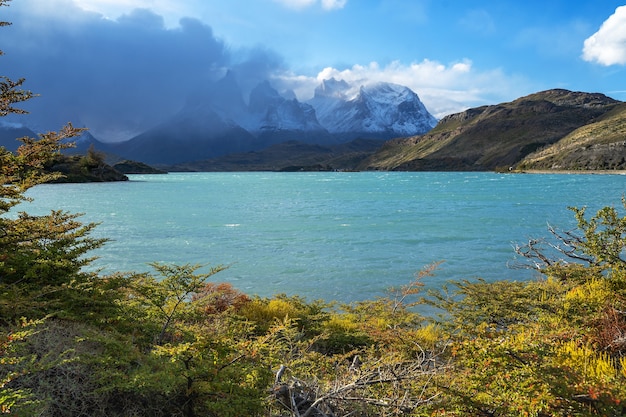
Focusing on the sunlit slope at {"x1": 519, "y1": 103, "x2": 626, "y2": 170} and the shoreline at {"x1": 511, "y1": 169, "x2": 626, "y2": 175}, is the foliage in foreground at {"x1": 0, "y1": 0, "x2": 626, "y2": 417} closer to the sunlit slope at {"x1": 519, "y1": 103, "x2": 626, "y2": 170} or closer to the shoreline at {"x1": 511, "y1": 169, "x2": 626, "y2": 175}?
the shoreline at {"x1": 511, "y1": 169, "x2": 626, "y2": 175}

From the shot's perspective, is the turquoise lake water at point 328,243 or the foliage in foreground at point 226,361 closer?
the foliage in foreground at point 226,361

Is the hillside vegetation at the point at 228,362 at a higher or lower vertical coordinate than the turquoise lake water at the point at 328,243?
A: higher

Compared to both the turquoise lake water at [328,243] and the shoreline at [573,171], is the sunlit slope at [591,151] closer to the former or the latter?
the shoreline at [573,171]

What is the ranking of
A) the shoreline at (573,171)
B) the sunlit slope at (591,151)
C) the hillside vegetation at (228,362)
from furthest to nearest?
the sunlit slope at (591,151)
the shoreline at (573,171)
the hillside vegetation at (228,362)

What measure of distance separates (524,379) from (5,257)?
9.04m

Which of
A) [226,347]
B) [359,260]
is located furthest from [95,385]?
[359,260]

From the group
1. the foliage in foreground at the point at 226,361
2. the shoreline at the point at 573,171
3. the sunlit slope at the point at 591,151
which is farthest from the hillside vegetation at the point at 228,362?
the sunlit slope at the point at 591,151

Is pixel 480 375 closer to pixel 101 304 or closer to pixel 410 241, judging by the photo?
pixel 101 304

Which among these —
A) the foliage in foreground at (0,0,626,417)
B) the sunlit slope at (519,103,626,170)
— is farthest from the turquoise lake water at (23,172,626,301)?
the sunlit slope at (519,103,626,170)

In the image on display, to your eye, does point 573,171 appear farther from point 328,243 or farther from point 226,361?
point 226,361

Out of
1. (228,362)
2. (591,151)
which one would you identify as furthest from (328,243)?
(591,151)

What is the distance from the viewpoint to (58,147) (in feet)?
30.8

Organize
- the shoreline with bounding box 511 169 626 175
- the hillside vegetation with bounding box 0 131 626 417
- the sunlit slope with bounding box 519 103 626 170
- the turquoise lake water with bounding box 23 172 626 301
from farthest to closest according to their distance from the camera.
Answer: the sunlit slope with bounding box 519 103 626 170 → the shoreline with bounding box 511 169 626 175 → the turquoise lake water with bounding box 23 172 626 301 → the hillside vegetation with bounding box 0 131 626 417

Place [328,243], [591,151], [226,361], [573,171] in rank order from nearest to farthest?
[226,361] < [328,243] < [573,171] < [591,151]
